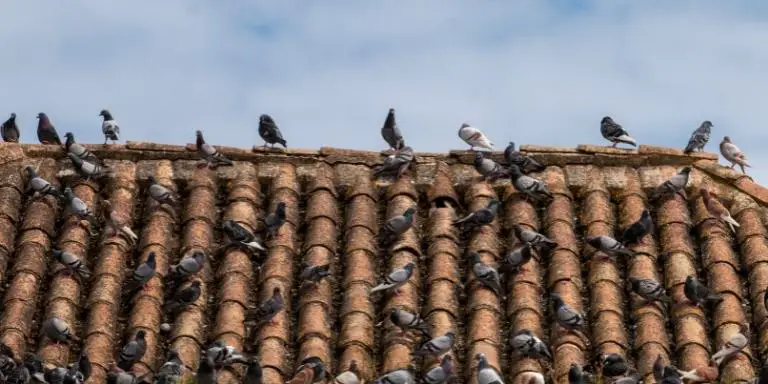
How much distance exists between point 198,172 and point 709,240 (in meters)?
4.57

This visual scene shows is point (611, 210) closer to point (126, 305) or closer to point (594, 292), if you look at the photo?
point (594, 292)

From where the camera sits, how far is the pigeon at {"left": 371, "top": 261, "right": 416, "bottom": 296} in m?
19.8

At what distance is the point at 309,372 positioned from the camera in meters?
18.4

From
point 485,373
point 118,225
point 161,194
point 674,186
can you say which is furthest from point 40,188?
point 674,186

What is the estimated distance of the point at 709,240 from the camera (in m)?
20.9

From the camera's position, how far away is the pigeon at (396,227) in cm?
2070

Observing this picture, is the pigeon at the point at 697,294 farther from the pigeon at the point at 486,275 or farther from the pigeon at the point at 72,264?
the pigeon at the point at 72,264

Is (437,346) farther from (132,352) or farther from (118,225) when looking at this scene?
(118,225)

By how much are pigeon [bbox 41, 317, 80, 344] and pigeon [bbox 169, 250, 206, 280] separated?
3.88 ft

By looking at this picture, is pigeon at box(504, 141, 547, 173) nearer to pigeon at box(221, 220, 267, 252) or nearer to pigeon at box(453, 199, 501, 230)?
pigeon at box(453, 199, 501, 230)

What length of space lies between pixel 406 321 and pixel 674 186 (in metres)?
3.62

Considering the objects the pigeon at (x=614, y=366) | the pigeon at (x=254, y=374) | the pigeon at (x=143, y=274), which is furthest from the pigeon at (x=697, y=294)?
the pigeon at (x=143, y=274)

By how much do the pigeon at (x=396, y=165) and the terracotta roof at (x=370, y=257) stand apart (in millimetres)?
106

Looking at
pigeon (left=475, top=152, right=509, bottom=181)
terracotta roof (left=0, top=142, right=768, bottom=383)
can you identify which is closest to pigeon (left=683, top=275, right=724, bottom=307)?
terracotta roof (left=0, top=142, right=768, bottom=383)
